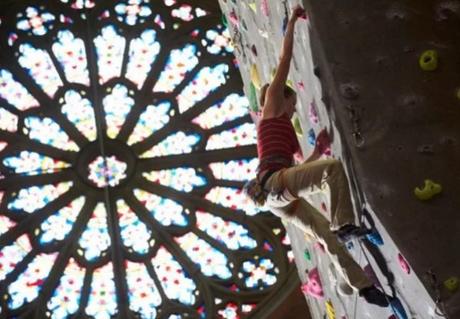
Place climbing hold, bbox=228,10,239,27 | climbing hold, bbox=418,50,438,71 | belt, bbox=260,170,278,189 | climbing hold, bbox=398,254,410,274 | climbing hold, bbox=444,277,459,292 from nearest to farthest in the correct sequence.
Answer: climbing hold, bbox=444,277,459,292, climbing hold, bbox=398,254,410,274, climbing hold, bbox=418,50,438,71, belt, bbox=260,170,278,189, climbing hold, bbox=228,10,239,27

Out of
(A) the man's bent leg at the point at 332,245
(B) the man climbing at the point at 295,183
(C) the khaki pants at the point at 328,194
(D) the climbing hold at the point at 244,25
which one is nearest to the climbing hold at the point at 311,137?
(B) the man climbing at the point at 295,183

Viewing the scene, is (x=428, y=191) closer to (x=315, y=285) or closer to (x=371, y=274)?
(x=371, y=274)

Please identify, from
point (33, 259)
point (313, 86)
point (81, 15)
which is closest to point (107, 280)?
point (33, 259)

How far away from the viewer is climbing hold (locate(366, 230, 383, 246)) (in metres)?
4.14

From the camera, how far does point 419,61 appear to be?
14.7 feet

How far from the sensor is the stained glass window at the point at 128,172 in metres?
9.34

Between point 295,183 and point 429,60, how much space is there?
795mm

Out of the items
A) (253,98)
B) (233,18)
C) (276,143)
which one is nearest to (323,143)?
(276,143)

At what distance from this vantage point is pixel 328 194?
14.5 ft

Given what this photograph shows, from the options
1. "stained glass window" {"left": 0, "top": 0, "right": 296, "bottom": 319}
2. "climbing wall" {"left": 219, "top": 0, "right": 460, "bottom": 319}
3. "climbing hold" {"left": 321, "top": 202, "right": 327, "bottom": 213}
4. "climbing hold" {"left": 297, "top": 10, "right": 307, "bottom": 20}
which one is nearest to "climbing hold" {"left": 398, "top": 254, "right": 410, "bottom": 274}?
"climbing wall" {"left": 219, "top": 0, "right": 460, "bottom": 319}

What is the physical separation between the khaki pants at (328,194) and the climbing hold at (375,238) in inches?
4.3

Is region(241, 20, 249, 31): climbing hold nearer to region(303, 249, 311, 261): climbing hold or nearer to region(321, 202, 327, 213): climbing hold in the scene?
A: region(303, 249, 311, 261): climbing hold

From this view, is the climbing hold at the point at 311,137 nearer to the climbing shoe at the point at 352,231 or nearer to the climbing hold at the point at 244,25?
the climbing shoe at the point at 352,231

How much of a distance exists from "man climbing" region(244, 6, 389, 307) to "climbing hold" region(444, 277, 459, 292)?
443mm
